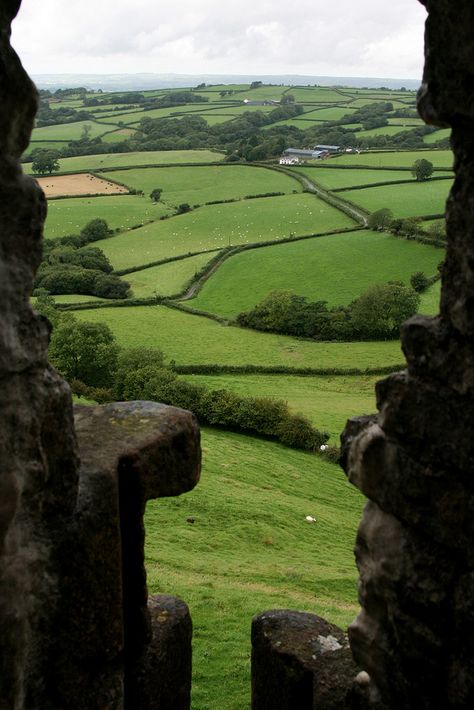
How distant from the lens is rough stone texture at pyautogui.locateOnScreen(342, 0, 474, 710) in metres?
4.95

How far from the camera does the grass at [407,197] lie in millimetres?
83375

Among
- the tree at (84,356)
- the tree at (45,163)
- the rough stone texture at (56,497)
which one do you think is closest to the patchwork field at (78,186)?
the tree at (45,163)

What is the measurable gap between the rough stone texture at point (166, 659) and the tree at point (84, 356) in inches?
1604

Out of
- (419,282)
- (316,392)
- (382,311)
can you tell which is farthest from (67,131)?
(316,392)

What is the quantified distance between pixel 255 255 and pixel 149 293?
50.4 feet

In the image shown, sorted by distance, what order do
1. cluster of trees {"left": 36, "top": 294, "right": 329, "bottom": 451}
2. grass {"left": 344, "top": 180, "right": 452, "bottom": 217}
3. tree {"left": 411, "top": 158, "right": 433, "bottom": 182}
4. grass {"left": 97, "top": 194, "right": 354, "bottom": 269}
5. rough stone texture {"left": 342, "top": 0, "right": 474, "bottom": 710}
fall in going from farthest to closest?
tree {"left": 411, "top": 158, "right": 433, "bottom": 182}
grass {"left": 97, "top": 194, "right": 354, "bottom": 269}
grass {"left": 344, "top": 180, "right": 452, "bottom": 217}
cluster of trees {"left": 36, "top": 294, "right": 329, "bottom": 451}
rough stone texture {"left": 342, "top": 0, "right": 474, "bottom": 710}

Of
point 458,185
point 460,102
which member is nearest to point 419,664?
point 458,185

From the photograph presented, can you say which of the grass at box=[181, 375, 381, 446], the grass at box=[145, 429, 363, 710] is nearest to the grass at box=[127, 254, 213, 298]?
the grass at box=[181, 375, 381, 446]

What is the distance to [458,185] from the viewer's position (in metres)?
5.03

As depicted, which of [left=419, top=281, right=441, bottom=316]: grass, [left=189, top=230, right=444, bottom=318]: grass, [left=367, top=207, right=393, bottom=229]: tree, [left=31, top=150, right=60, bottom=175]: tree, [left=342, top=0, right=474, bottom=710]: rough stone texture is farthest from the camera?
[left=31, top=150, right=60, bottom=175]: tree

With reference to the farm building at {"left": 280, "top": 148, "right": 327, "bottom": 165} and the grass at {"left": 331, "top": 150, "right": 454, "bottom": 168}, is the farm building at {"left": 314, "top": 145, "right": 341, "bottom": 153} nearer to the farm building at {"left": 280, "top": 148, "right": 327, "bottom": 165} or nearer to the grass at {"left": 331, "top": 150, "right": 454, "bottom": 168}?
the farm building at {"left": 280, "top": 148, "right": 327, "bottom": 165}

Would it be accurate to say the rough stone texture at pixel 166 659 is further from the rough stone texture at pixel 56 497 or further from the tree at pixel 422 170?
the tree at pixel 422 170

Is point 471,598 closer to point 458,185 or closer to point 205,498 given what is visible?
point 458,185

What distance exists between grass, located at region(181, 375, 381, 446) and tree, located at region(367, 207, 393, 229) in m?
34.0
